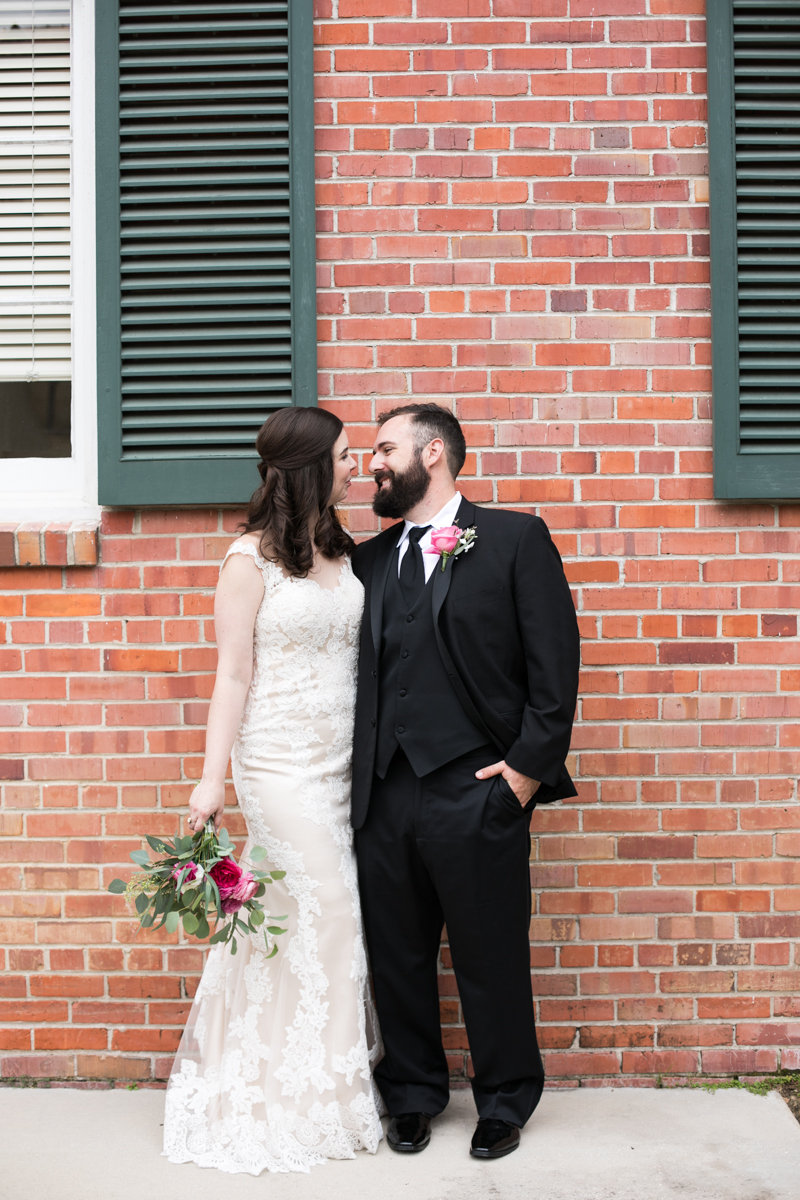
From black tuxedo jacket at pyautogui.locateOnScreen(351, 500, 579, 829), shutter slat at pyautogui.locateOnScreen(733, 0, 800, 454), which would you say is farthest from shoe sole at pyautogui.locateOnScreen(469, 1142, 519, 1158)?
shutter slat at pyautogui.locateOnScreen(733, 0, 800, 454)

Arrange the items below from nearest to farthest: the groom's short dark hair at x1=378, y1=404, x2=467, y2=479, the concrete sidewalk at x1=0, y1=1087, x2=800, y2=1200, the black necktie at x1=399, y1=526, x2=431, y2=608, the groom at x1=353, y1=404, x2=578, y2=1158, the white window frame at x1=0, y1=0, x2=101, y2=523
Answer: the concrete sidewalk at x1=0, y1=1087, x2=800, y2=1200, the groom at x1=353, y1=404, x2=578, y2=1158, the black necktie at x1=399, y1=526, x2=431, y2=608, the groom's short dark hair at x1=378, y1=404, x2=467, y2=479, the white window frame at x1=0, y1=0, x2=101, y2=523

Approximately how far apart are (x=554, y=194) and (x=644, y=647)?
5.21ft

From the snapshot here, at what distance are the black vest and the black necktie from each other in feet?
0.16

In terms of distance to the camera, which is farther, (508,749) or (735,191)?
(735,191)

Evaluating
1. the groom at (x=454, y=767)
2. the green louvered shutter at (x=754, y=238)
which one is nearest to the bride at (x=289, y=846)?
the groom at (x=454, y=767)

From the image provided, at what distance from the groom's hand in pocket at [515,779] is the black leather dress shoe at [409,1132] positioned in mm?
1035

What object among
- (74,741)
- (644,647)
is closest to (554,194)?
(644,647)

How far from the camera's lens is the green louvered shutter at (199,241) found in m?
3.42

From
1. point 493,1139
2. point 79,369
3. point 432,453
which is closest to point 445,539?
point 432,453

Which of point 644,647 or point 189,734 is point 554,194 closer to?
point 644,647

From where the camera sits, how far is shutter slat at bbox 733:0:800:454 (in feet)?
11.2

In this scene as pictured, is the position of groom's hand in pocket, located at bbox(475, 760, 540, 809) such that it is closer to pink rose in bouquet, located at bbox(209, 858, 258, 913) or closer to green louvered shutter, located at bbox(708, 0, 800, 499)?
pink rose in bouquet, located at bbox(209, 858, 258, 913)

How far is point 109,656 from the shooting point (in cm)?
348

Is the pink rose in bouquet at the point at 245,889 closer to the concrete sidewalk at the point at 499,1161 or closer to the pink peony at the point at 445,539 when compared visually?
the concrete sidewalk at the point at 499,1161
